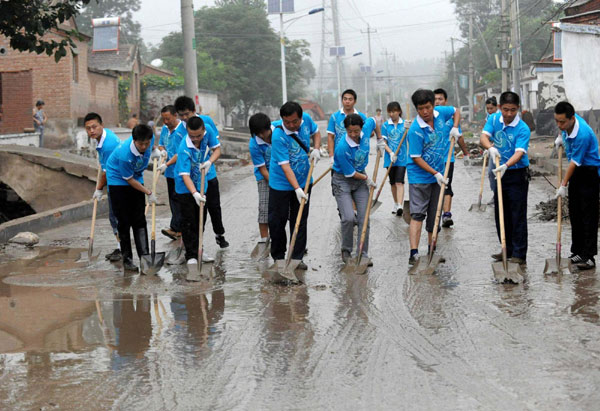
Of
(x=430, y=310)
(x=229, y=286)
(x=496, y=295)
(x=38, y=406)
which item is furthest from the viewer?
(x=229, y=286)

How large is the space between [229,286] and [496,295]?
240 centimetres

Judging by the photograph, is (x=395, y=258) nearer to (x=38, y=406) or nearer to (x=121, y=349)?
(x=121, y=349)

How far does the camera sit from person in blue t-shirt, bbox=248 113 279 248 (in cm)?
914

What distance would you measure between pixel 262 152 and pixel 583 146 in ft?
11.3

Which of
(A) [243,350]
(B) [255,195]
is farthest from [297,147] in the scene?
(B) [255,195]

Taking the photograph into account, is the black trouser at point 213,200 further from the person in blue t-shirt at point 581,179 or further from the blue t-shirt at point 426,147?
the person in blue t-shirt at point 581,179

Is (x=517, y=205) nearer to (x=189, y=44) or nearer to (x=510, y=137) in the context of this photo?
(x=510, y=137)

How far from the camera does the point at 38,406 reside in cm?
446

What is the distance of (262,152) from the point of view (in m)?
9.44

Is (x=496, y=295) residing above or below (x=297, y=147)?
below

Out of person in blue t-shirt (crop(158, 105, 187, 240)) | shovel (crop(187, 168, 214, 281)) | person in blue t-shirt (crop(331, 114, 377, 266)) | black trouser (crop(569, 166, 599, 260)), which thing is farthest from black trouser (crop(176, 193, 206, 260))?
black trouser (crop(569, 166, 599, 260))

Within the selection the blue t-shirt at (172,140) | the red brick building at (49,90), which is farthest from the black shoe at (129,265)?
the red brick building at (49,90)

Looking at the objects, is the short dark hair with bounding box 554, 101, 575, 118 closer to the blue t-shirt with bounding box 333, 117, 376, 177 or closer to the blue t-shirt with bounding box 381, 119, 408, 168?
the blue t-shirt with bounding box 333, 117, 376, 177

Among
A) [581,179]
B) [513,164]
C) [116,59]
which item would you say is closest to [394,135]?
[513,164]
